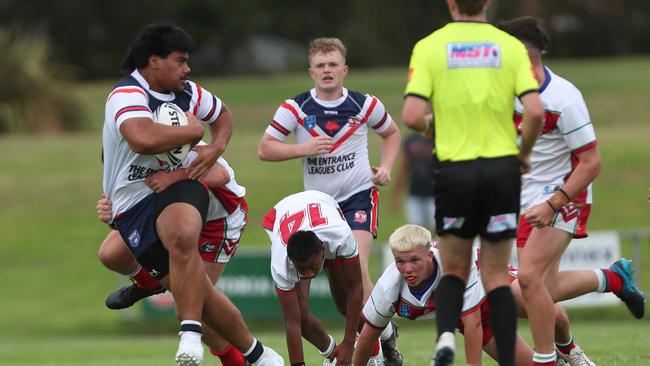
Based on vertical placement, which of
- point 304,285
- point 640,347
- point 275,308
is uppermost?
point 304,285

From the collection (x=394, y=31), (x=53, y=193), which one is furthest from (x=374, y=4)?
(x=53, y=193)

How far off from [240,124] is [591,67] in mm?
11636

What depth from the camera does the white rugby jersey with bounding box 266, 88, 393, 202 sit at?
9203mm

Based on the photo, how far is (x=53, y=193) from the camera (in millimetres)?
23969

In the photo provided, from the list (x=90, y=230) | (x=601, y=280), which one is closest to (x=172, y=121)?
(x=601, y=280)

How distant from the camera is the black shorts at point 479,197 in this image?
6.46 m

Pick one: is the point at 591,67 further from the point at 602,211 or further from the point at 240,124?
the point at 602,211

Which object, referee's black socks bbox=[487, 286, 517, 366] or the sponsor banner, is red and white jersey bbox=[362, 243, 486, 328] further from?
the sponsor banner

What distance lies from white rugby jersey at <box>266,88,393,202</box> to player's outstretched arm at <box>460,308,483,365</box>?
1970 millimetres

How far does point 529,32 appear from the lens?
7527 millimetres

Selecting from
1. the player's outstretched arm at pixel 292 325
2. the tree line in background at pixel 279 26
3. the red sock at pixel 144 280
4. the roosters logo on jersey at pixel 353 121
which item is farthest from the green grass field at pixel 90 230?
the tree line in background at pixel 279 26

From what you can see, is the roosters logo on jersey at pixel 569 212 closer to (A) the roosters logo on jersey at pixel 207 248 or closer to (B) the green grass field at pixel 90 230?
(A) the roosters logo on jersey at pixel 207 248

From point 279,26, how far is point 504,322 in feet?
153

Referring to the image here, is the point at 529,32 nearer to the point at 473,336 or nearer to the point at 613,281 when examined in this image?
the point at 473,336
